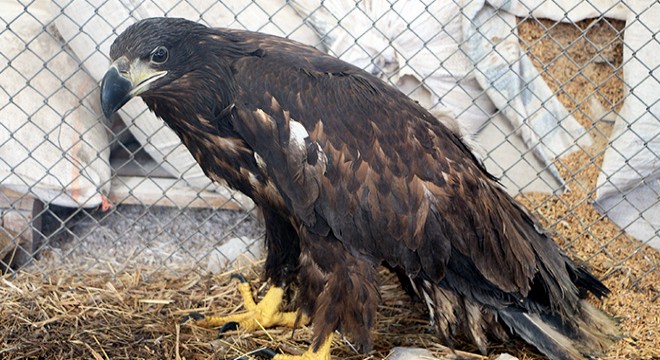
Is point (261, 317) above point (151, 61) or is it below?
below

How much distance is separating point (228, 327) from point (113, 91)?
1406 millimetres

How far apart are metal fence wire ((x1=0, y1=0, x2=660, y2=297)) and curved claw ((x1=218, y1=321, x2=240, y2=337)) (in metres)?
0.71

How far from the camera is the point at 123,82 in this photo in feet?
8.80

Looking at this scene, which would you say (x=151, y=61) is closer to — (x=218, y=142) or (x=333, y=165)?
(x=218, y=142)

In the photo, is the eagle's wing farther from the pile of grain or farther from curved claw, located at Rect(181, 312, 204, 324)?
curved claw, located at Rect(181, 312, 204, 324)

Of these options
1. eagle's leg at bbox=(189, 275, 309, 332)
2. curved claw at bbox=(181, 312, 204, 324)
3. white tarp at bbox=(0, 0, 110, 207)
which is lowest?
curved claw at bbox=(181, 312, 204, 324)

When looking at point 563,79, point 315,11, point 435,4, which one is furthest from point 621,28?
point 315,11

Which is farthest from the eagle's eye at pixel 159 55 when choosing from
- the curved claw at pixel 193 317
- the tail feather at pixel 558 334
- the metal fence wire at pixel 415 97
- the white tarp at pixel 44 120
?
the tail feather at pixel 558 334

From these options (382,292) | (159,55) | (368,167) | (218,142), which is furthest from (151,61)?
(382,292)

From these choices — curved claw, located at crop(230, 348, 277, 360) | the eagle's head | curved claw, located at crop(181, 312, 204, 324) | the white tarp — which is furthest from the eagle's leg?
the eagle's head

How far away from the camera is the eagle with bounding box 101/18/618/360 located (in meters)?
2.73

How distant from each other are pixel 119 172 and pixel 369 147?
219 centimetres

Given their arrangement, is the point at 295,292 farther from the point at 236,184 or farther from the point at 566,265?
the point at 566,265

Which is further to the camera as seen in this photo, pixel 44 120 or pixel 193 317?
pixel 44 120
